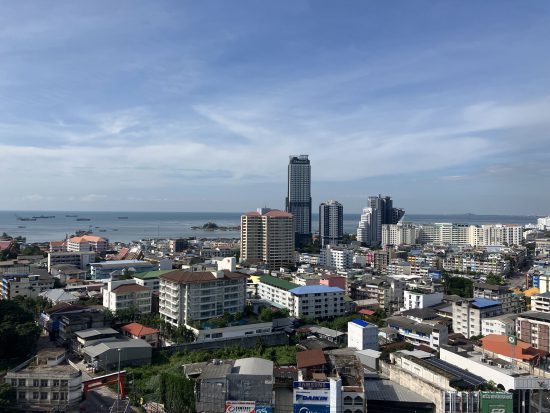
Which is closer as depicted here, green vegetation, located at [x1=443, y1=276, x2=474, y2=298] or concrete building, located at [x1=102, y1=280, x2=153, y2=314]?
concrete building, located at [x1=102, y1=280, x2=153, y2=314]

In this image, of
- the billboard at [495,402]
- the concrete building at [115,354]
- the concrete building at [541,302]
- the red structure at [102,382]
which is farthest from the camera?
the concrete building at [541,302]

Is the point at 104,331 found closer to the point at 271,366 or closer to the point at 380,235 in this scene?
the point at 271,366

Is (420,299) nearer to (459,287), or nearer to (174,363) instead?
(459,287)

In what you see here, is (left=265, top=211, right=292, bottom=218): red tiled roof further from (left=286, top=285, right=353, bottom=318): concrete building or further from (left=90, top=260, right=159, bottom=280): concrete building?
(left=286, top=285, right=353, bottom=318): concrete building

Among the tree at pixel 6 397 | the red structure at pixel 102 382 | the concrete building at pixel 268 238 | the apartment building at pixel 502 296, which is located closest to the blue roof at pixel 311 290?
the apartment building at pixel 502 296

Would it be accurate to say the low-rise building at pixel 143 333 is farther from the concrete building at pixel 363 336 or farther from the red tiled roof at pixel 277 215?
the red tiled roof at pixel 277 215

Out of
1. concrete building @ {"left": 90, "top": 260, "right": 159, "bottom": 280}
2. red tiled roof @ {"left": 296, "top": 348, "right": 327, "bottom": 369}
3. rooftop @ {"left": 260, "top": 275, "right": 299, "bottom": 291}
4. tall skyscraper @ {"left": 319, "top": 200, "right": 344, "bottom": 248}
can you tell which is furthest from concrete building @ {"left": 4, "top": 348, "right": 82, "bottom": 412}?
tall skyscraper @ {"left": 319, "top": 200, "right": 344, "bottom": 248}

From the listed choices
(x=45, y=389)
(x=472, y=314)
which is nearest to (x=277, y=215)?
(x=472, y=314)
